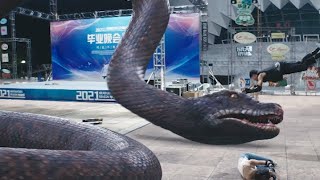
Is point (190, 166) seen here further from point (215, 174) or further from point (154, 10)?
point (154, 10)

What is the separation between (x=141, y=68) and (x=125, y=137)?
1.09 meters

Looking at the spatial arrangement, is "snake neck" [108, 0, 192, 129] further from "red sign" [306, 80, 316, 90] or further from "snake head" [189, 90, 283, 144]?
"red sign" [306, 80, 316, 90]

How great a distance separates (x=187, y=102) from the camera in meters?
3.66

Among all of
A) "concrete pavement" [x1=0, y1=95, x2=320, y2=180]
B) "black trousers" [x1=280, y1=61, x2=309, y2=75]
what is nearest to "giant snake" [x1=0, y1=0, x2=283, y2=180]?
"concrete pavement" [x1=0, y1=95, x2=320, y2=180]

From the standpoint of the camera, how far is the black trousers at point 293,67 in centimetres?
786

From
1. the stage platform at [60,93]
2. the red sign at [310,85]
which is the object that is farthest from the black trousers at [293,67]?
the red sign at [310,85]

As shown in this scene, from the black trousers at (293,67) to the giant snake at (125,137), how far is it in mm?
4462

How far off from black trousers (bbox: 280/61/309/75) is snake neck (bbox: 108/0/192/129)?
4397 millimetres

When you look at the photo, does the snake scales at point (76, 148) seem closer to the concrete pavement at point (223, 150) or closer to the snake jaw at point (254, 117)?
the snake jaw at point (254, 117)

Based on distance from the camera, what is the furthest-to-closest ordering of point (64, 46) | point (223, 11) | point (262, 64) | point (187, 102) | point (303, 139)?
point (223, 11)
point (262, 64)
point (64, 46)
point (303, 139)
point (187, 102)

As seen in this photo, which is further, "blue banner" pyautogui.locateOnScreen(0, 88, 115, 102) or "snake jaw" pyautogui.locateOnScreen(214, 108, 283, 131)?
"blue banner" pyautogui.locateOnScreen(0, 88, 115, 102)

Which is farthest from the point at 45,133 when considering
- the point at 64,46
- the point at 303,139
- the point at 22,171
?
the point at 64,46

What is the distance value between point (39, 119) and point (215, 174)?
131 inches

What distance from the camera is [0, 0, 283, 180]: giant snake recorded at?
→ 2.29 meters
